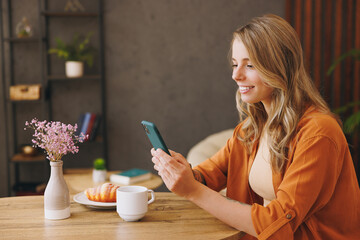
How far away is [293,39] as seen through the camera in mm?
1390

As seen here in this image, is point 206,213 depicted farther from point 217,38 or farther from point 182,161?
point 217,38

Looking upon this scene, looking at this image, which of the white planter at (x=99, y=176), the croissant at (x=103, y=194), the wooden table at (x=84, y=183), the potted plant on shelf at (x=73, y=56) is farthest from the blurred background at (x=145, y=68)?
the croissant at (x=103, y=194)

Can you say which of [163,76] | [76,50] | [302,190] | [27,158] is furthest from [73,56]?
[302,190]

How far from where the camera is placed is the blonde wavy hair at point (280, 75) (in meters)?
1.36

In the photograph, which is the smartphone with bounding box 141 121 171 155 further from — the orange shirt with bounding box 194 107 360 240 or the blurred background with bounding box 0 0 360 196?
the blurred background with bounding box 0 0 360 196

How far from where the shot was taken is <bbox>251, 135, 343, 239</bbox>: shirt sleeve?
3.84ft

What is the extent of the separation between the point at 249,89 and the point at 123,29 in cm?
246

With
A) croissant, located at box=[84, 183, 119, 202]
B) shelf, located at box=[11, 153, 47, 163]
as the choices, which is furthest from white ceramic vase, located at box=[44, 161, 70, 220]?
shelf, located at box=[11, 153, 47, 163]

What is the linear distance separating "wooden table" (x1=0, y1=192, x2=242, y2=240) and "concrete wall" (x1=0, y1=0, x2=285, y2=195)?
2.30 metres

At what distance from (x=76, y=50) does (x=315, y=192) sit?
2730mm

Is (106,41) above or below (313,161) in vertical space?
above

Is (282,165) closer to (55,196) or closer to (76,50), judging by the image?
(55,196)

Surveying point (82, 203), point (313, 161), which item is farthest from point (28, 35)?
point (313, 161)

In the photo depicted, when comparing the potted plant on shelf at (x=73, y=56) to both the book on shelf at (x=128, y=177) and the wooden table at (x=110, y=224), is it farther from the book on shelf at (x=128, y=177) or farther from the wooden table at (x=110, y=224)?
the wooden table at (x=110, y=224)
